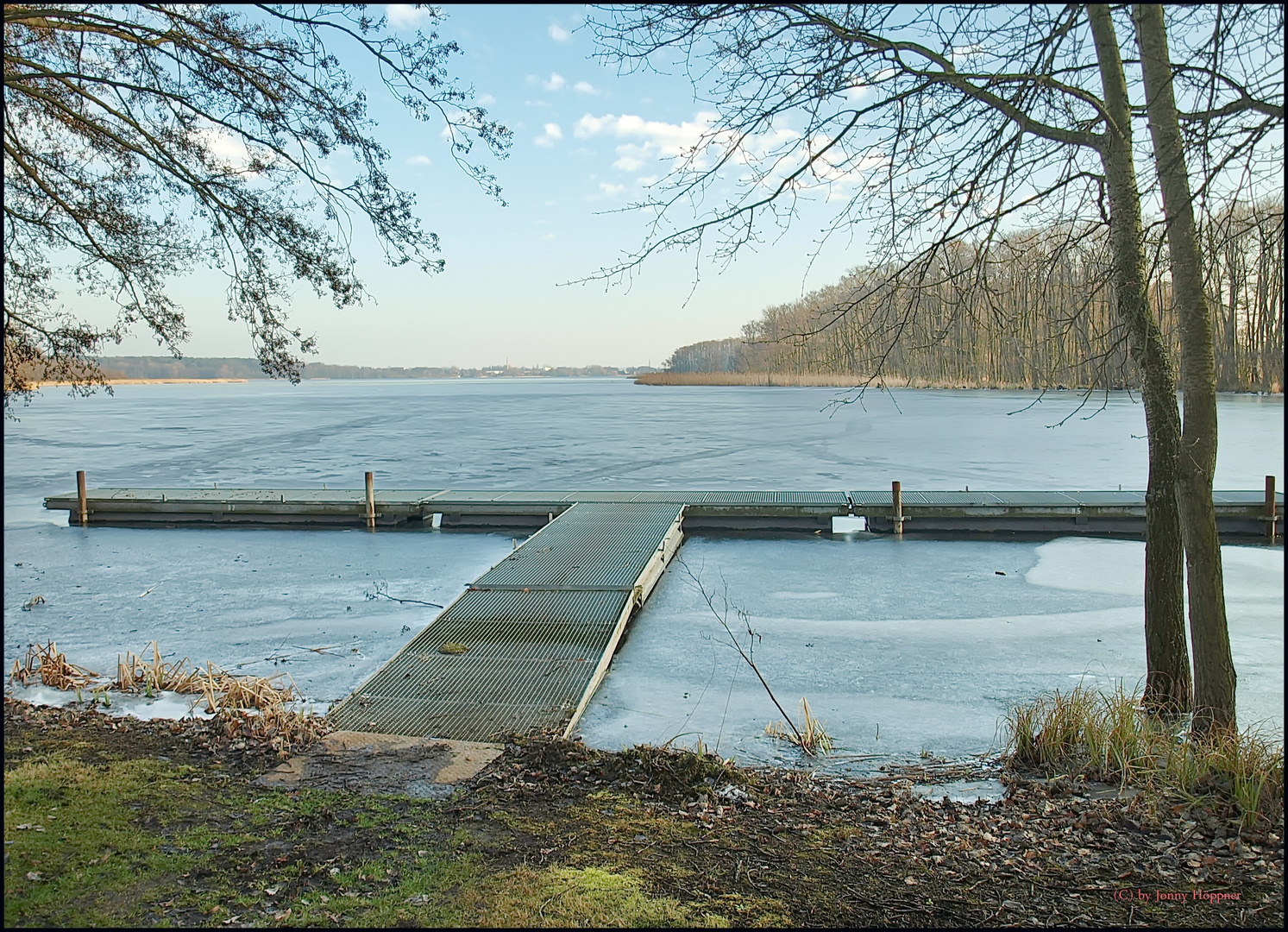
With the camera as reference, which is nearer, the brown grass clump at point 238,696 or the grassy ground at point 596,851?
the grassy ground at point 596,851

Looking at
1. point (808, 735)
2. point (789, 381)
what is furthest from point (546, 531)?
point (789, 381)

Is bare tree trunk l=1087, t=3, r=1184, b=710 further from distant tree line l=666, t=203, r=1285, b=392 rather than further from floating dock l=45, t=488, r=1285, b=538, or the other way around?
floating dock l=45, t=488, r=1285, b=538

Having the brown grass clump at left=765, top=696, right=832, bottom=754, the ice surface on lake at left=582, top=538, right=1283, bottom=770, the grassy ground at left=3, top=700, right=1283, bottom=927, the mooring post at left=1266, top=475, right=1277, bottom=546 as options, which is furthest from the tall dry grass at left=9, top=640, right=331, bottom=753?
the mooring post at left=1266, top=475, right=1277, bottom=546

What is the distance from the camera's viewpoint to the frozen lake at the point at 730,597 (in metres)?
5.13

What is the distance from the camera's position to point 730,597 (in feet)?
25.2

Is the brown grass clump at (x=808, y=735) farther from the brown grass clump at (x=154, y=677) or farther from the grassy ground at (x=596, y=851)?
the brown grass clump at (x=154, y=677)

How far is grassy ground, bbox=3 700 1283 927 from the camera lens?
98.7 inches

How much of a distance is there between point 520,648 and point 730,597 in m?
2.49

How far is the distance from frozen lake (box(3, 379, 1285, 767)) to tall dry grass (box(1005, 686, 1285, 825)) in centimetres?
36

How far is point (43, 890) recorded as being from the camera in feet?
8.07

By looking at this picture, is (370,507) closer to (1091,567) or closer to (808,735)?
(1091,567)

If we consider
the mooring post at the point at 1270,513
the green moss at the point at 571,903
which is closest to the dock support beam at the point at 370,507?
the green moss at the point at 571,903

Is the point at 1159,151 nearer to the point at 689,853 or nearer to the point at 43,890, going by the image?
the point at 689,853

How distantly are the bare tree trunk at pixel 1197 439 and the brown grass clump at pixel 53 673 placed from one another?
5.76 meters
